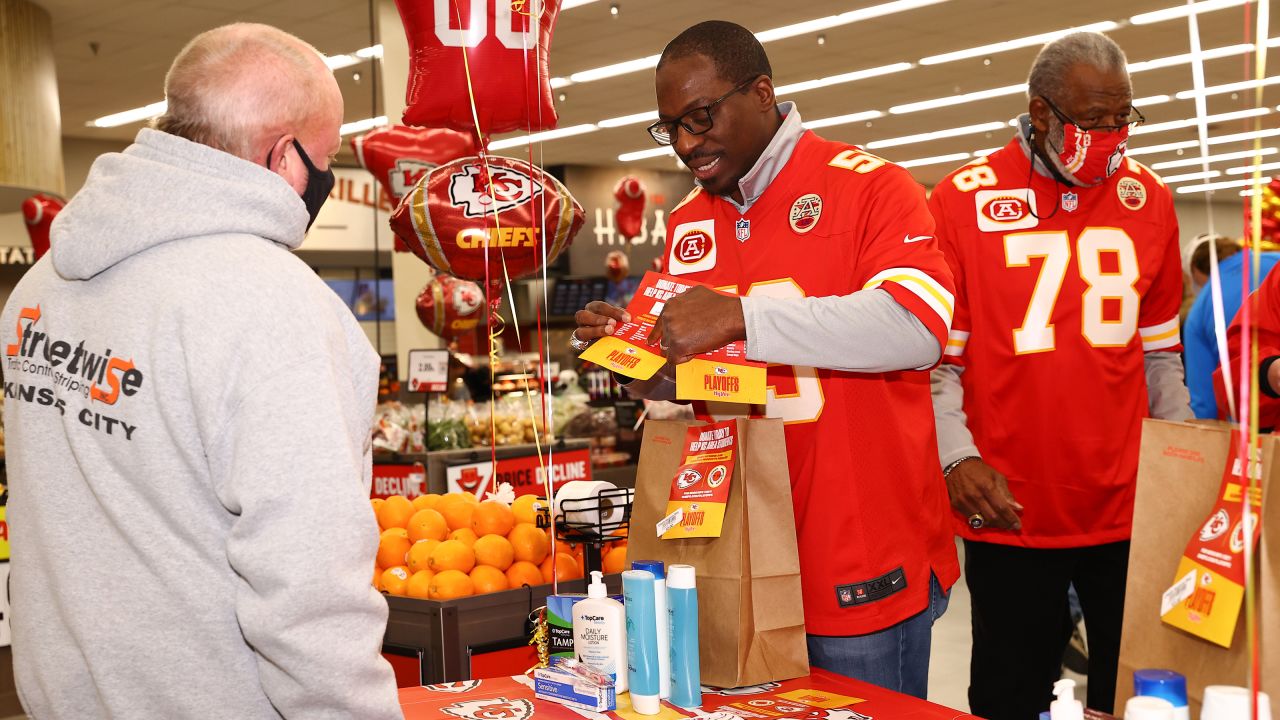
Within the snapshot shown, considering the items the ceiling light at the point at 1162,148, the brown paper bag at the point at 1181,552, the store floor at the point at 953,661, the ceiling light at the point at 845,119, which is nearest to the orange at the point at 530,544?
the brown paper bag at the point at 1181,552

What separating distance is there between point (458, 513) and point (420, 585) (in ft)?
1.02

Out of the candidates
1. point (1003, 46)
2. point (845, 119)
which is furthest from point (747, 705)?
point (845, 119)

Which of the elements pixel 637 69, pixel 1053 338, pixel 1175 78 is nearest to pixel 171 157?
pixel 1053 338

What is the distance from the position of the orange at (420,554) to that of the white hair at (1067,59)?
5.70 ft

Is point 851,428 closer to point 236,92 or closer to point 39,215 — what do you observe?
point 236,92

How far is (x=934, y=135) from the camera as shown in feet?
55.2

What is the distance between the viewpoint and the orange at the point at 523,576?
2.79 meters

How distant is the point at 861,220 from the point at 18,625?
1439mm

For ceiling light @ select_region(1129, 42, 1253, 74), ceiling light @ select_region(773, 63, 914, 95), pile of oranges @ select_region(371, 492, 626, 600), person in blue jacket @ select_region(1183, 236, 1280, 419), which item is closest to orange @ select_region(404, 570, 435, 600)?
pile of oranges @ select_region(371, 492, 626, 600)

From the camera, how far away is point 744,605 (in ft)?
6.13

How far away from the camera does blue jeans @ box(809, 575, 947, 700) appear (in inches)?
79.9

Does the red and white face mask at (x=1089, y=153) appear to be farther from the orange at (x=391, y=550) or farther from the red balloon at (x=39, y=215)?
the red balloon at (x=39, y=215)

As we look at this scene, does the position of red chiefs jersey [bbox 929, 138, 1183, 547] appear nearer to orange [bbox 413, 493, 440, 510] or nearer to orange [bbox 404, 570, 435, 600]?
orange [bbox 404, 570, 435, 600]

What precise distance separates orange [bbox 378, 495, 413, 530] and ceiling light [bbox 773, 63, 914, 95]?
32.2 feet
